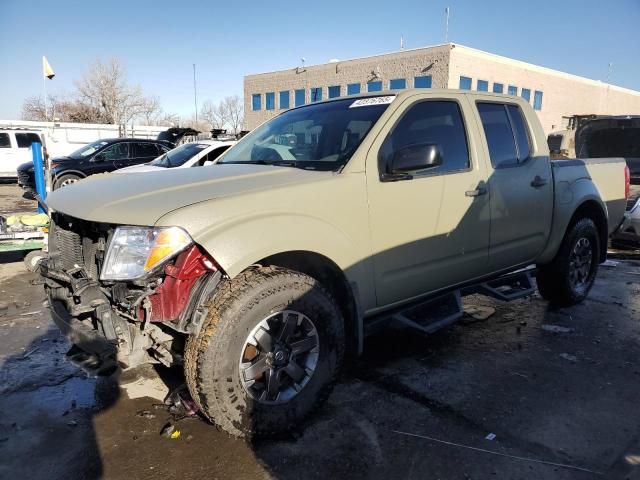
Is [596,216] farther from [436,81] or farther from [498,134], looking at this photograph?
[436,81]

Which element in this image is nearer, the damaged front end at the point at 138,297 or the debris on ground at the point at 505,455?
the damaged front end at the point at 138,297

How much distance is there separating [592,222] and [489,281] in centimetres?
165

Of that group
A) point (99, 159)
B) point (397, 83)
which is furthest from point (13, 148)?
point (397, 83)

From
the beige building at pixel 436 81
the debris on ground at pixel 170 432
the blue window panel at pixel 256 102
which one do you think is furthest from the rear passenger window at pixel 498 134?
the blue window panel at pixel 256 102

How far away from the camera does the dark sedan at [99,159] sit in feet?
43.3

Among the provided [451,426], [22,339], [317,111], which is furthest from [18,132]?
[451,426]

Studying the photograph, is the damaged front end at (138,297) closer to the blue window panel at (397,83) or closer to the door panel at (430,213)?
the door panel at (430,213)

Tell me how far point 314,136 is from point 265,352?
162 centimetres

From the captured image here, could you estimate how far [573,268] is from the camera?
198 inches

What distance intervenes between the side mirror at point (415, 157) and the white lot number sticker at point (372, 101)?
543 mm

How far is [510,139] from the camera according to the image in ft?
13.6

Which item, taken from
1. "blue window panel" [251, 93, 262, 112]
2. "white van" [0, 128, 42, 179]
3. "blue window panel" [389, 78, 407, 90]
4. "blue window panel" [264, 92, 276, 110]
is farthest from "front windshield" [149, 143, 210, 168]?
"blue window panel" [251, 93, 262, 112]

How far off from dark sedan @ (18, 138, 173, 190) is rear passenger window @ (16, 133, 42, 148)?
4426 mm

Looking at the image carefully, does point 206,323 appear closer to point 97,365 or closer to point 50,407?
point 97,365
